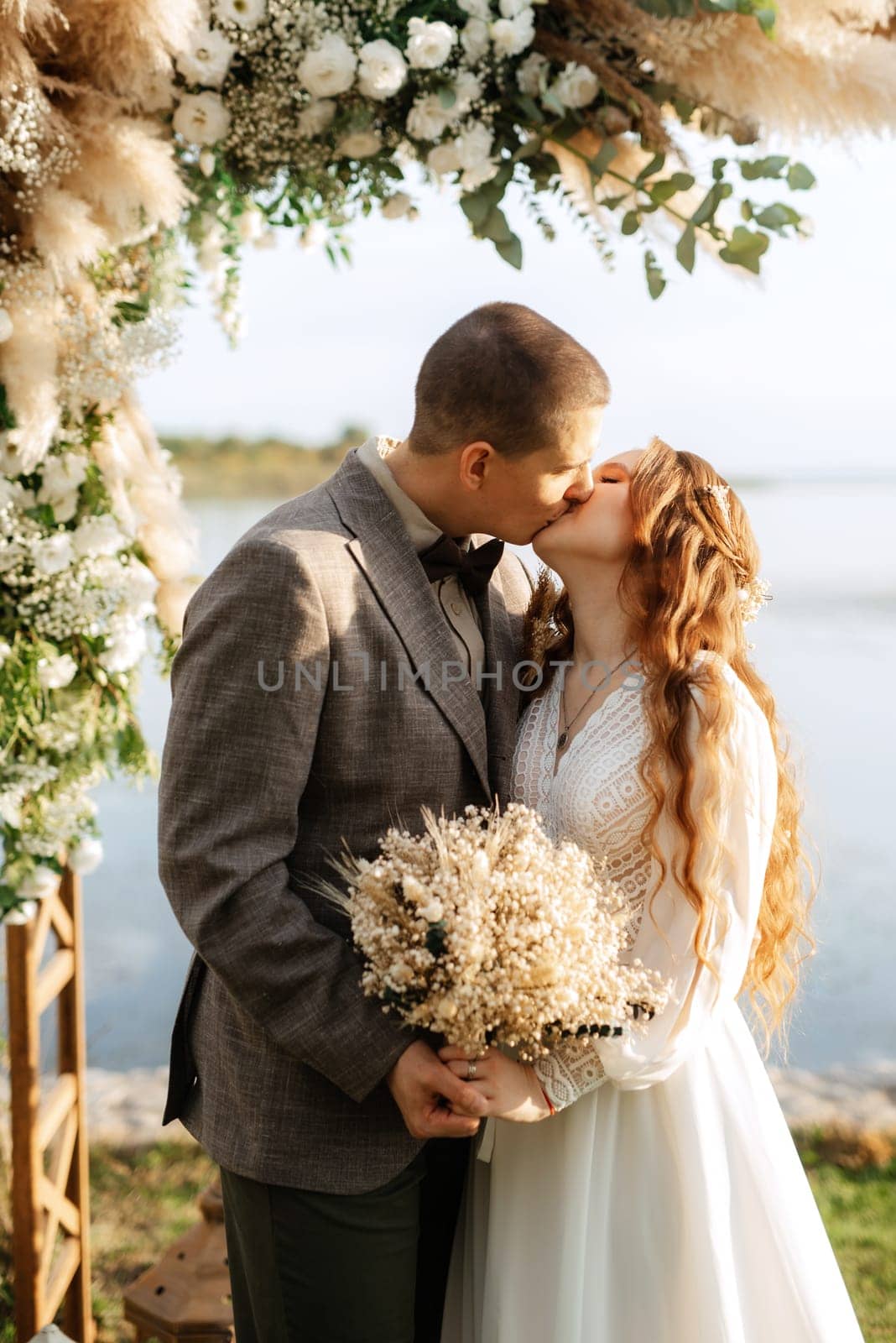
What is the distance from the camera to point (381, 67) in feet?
6.68

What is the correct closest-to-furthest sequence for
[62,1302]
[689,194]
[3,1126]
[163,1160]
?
[689,194]
[62,1302]
[3,1126]
[163,1160]

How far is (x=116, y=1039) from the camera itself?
15.1 ft

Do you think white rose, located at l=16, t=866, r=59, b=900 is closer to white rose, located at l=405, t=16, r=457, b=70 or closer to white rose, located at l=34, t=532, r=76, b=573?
white rose, located at l=34, t=532, r=76, b=573

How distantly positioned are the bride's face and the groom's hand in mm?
824

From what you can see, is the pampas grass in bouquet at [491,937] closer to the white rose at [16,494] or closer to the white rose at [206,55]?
the white rose at [16,494]

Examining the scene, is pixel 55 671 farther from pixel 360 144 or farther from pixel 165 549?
pixel 360 144

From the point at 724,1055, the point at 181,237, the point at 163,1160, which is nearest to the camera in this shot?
the point at 724,1055

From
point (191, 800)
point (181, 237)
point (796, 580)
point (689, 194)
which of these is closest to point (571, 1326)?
point (191, 800)

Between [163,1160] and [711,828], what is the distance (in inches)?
132

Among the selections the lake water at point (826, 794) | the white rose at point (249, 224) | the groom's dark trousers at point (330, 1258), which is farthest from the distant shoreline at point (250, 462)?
the groom's dark trousers at point (330, 1258)

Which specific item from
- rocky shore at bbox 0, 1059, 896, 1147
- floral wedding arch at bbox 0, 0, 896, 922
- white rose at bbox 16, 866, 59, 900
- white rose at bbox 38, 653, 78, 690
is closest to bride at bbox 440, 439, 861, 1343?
floral wedding arch at bbox 0, 0, 896, 922

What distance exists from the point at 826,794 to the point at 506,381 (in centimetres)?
277

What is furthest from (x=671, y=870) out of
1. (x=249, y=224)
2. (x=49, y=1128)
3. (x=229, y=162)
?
(x=49, y=1128)

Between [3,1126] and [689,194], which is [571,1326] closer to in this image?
[689,194]
